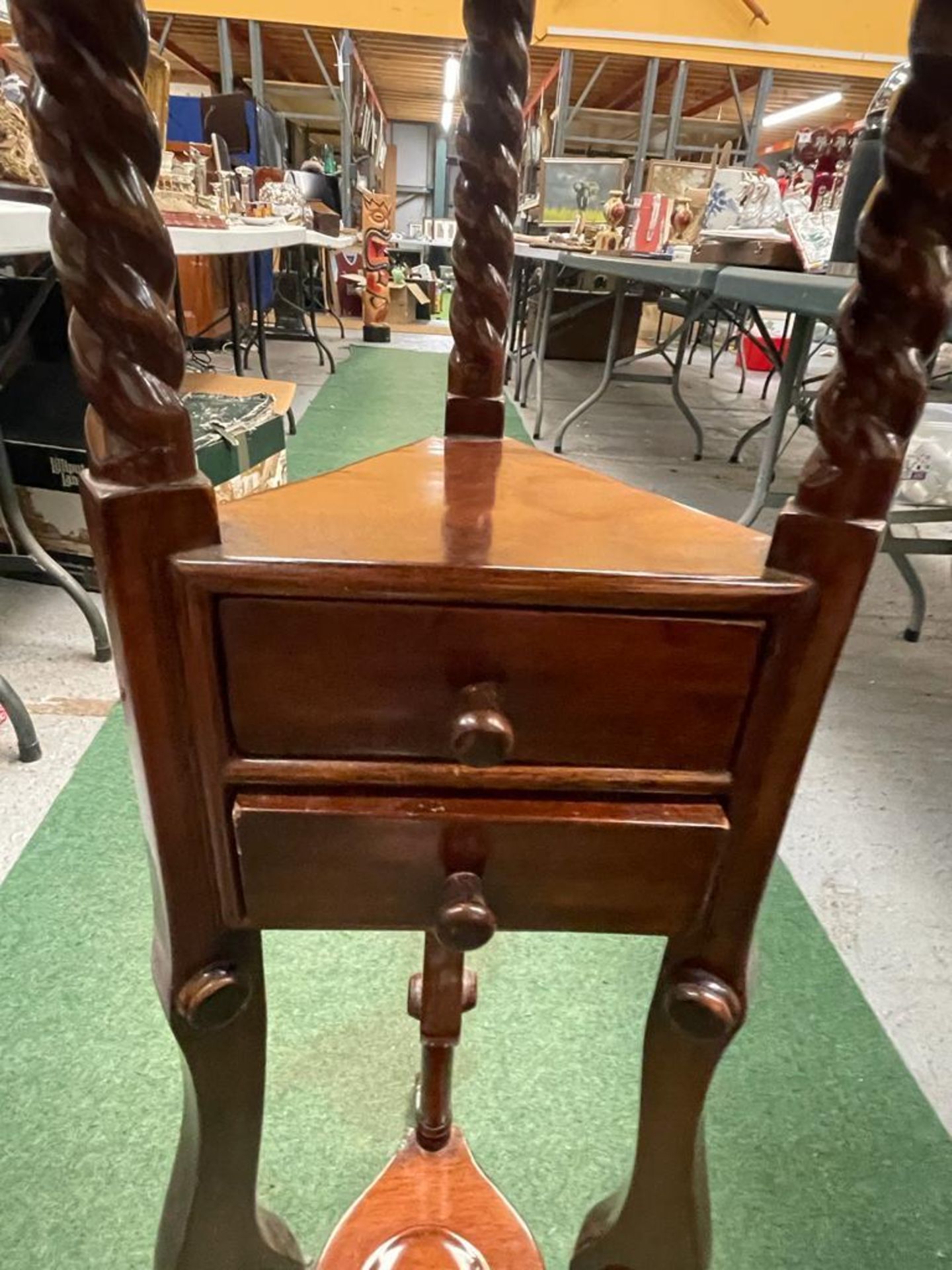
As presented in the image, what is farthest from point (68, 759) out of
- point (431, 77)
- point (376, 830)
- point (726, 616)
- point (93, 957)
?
point (431, 77)

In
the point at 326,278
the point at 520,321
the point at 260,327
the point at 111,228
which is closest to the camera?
the point at 111,228

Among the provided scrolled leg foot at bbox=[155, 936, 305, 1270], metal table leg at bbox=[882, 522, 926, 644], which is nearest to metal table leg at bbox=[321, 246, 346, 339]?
metal table leg at bbox=[882, 522, 926, 644]

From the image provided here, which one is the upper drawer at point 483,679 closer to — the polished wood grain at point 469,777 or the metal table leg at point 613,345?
the polished wood grain at point 469,777

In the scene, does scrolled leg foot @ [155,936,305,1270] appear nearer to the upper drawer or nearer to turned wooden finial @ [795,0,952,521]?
the upper drawer

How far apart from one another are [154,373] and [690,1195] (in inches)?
20.7

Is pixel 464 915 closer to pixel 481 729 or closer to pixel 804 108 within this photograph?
pixel 481 729

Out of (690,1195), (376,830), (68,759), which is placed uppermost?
(376,830)

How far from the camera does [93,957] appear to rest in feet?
2.91

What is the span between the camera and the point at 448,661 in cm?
36

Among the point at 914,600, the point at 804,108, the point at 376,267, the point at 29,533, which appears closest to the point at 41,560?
the point at 29,533

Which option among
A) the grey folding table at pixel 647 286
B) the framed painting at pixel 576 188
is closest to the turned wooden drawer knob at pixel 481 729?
the grey folding table at pixel 647 286

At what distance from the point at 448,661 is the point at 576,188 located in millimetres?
3778

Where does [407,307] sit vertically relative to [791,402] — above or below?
below

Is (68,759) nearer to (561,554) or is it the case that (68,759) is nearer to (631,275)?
(561,554)
